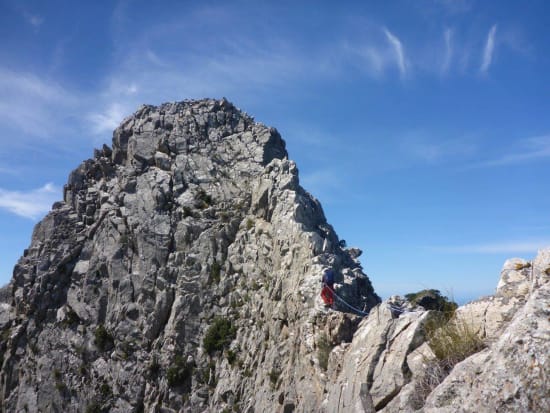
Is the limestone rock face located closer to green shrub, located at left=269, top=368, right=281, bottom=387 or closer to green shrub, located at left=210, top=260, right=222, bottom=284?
green shrub, located at left=269, top=368, right=281, bottom=387

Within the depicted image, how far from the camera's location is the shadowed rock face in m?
25.8

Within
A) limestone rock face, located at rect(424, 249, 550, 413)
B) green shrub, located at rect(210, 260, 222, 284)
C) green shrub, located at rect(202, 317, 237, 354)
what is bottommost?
limestone rock face, located at rect(424, 249, 550, 413)

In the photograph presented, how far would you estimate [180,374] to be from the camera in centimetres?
3203

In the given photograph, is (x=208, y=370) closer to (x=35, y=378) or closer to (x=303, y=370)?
(x=303, y=370)

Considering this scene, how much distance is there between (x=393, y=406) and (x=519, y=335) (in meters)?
4.68

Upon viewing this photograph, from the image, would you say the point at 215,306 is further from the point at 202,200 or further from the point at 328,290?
the point at 328,290

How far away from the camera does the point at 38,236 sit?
48344mm

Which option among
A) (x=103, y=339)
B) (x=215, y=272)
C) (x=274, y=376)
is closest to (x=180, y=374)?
(x=215, y=272)

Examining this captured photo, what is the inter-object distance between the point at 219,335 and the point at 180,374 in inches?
172

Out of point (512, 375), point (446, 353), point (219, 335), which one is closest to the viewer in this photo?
point (512, 375)

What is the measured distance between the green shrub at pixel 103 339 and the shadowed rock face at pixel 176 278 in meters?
0.10

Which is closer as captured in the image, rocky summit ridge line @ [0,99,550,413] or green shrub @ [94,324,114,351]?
rocky summit ridge line @ [0,99,550,413]

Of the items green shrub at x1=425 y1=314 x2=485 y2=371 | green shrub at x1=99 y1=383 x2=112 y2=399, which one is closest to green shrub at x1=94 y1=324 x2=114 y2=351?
green shrub at x1=99 y1=383 x2=112 y2=399

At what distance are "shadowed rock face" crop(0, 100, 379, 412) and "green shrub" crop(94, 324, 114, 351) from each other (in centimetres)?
10
